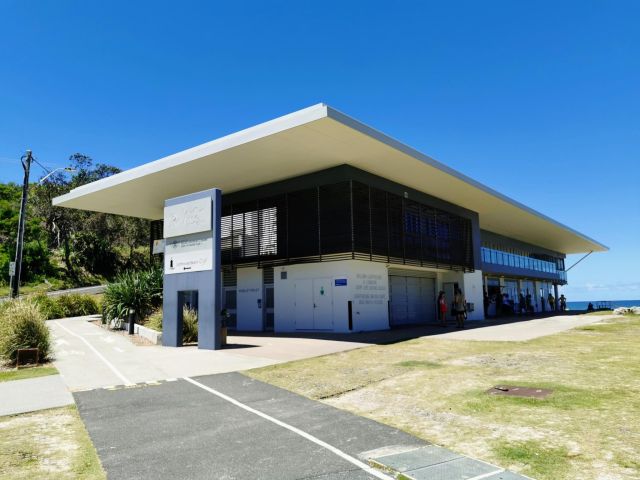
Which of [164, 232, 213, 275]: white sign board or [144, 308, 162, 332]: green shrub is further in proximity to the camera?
[144, 308, 162, 332]: green shrub

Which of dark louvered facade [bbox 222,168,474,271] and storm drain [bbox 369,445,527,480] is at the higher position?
dark louvered facade [bbox 222,168,474,271]

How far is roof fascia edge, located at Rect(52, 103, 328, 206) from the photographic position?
14984mm

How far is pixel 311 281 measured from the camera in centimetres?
2072

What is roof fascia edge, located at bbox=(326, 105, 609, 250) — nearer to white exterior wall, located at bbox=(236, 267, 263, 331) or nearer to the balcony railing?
the balcony railing

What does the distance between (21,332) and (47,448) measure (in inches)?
311

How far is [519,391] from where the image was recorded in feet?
25.4

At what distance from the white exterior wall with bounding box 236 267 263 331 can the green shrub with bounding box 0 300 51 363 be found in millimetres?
11357

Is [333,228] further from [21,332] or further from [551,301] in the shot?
[551,301]

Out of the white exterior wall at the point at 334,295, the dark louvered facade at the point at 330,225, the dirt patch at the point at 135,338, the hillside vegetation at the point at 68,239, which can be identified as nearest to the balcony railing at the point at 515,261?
the dark louvered facade at the point at 330,225

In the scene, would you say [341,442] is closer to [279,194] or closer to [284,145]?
[284,145]

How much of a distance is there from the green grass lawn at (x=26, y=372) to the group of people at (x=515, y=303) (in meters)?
29.2

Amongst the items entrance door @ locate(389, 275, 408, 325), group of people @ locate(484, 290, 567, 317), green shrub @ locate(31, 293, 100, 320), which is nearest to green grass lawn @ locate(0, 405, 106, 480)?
entrance door @ locate(389, 275, 408, 325)

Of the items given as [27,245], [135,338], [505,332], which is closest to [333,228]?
[505,332]

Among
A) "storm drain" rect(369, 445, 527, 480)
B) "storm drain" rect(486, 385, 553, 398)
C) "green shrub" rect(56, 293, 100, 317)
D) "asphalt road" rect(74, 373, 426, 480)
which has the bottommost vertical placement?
"asphalt road" rect(74, 373, 426, 480)
